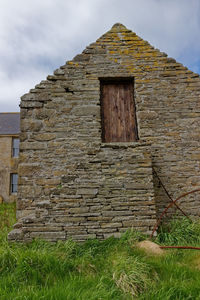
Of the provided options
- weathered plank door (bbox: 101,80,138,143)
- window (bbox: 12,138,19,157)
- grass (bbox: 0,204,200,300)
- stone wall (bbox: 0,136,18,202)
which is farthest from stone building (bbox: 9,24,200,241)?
window (bbox: 12,138,19,157)

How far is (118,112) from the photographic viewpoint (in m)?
5.29

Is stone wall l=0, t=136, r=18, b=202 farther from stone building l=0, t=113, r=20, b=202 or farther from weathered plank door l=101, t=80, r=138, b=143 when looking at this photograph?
weathered plank door l=101, t=80, r=138, b=143

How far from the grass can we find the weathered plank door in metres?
2.35

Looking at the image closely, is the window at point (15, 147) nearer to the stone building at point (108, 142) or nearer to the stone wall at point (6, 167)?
the stone wall at point (6, 167)

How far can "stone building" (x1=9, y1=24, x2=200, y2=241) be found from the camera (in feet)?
13.1

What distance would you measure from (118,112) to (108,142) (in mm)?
849

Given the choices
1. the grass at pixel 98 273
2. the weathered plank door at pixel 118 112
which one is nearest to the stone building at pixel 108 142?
the weathered plank door at pixel 118 112

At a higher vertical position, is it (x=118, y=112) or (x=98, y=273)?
(x=118, y=112)

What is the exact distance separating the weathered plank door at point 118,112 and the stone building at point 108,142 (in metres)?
0.02

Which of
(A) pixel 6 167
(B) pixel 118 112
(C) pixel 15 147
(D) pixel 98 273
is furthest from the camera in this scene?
(C) pixel 15 147

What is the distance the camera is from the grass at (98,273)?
7.32 ft

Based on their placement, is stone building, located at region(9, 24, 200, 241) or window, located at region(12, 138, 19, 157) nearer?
stone building, located at region(9, 24, 200, 241)

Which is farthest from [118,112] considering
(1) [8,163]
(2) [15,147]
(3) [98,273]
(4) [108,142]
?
(2) [15,147]

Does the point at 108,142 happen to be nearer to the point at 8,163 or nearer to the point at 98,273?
the point at 98,273
